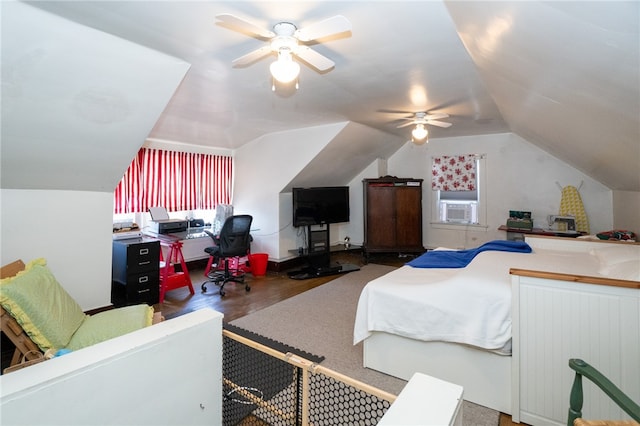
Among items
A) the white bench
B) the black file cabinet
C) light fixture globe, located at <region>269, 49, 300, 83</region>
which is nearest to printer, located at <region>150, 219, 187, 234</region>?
the black file cabinet

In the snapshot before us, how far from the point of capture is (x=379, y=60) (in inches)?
100

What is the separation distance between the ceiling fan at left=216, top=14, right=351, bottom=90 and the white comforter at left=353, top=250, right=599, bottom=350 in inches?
63.8

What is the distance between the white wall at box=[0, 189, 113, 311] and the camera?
9.08ft

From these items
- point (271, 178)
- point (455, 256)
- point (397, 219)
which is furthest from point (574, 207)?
point (271, 178)

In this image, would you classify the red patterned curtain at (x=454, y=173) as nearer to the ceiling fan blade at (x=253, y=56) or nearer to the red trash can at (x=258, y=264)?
the red trash can at (x=258, y=264)

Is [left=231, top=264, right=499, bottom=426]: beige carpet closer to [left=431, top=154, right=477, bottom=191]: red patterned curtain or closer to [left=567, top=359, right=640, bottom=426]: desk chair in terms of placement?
[left=567, top=359, right=640, bottom=426]: desk chair

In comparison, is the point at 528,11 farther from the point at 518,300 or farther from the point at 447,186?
the point at 447,186

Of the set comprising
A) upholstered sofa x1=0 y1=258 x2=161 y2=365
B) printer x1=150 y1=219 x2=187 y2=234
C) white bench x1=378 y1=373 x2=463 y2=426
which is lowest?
upholstered sofa x1=0 y1=258 x2=161 y2=365

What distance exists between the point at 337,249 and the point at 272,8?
529 cm

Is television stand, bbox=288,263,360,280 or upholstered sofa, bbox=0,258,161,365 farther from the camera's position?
television stand, bbox=288,263,360,280

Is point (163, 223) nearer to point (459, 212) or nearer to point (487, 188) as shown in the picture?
point (459, 212)

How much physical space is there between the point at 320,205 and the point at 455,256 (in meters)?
3.03

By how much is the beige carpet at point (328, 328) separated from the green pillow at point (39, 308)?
1.53m

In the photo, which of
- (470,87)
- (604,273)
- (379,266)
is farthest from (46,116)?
(379,266)
